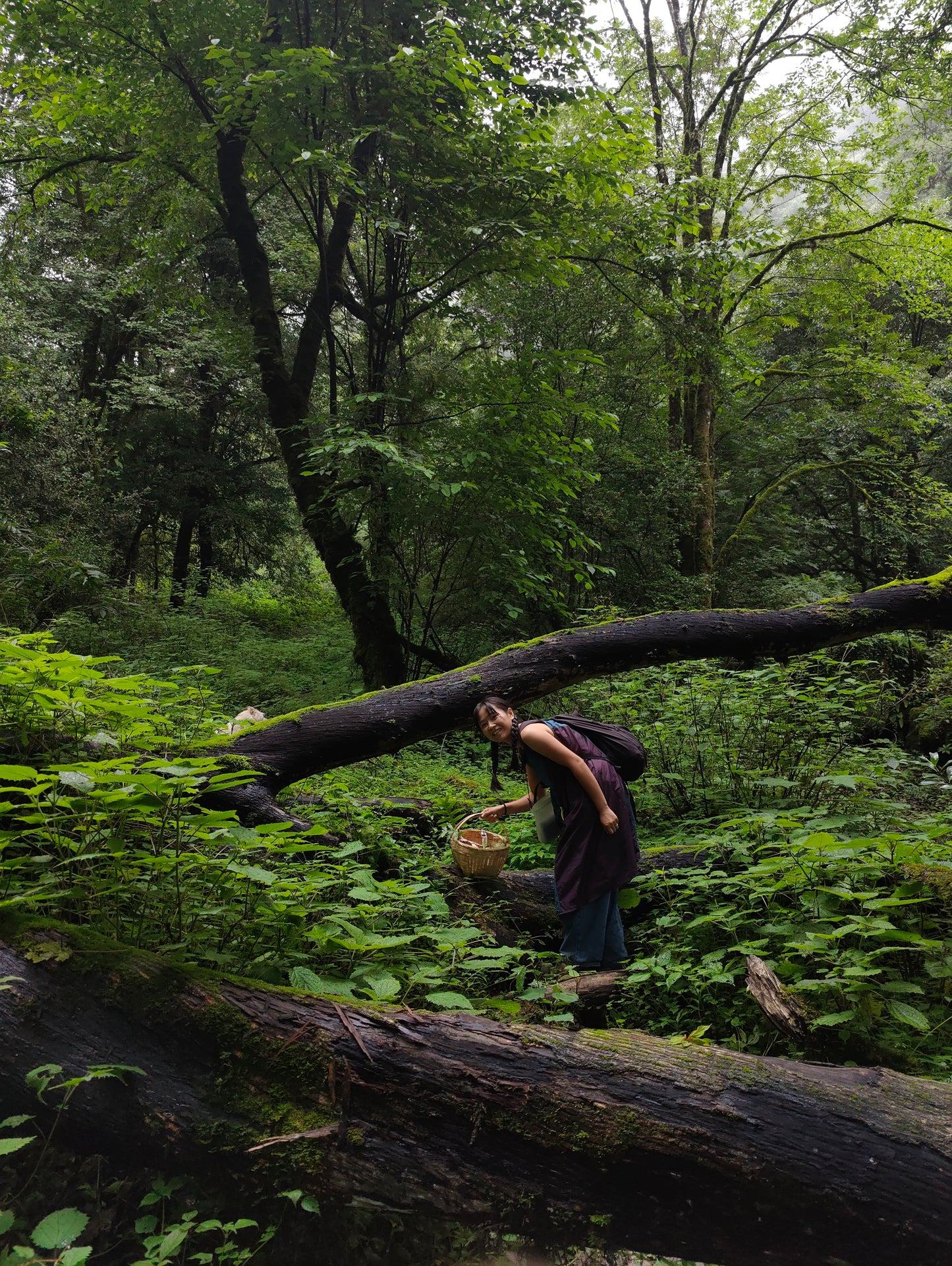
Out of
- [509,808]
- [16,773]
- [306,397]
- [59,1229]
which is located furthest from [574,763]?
[306,397]

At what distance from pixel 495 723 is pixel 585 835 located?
717 mm

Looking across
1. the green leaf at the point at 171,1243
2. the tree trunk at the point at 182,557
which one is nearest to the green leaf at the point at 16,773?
the green leaf at the point at 171,1243

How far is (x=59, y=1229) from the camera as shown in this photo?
4.39 ft

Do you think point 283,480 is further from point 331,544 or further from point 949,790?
point 949,790

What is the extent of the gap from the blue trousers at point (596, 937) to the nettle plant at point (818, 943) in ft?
0.40

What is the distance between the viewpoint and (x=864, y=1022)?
2.36 meters

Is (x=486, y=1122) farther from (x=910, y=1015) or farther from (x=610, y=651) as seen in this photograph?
(x=610, y=651)

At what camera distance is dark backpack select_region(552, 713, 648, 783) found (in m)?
3.69

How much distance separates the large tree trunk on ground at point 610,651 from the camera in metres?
4.23

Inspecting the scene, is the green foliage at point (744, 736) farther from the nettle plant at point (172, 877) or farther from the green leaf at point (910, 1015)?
the nettle plant at point (172, 877)

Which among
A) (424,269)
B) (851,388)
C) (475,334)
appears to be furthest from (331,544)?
(851,388)

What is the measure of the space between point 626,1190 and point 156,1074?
1208mm

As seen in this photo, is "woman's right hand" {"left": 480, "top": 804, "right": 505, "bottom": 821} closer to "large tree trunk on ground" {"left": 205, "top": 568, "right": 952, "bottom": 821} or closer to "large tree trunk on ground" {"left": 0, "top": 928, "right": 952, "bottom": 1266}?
"large tree trunk on ground" {"left": 205, "top": 568, "right": 952, "bottom": 821}

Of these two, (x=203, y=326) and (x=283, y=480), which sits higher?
(x=203, y=326)
